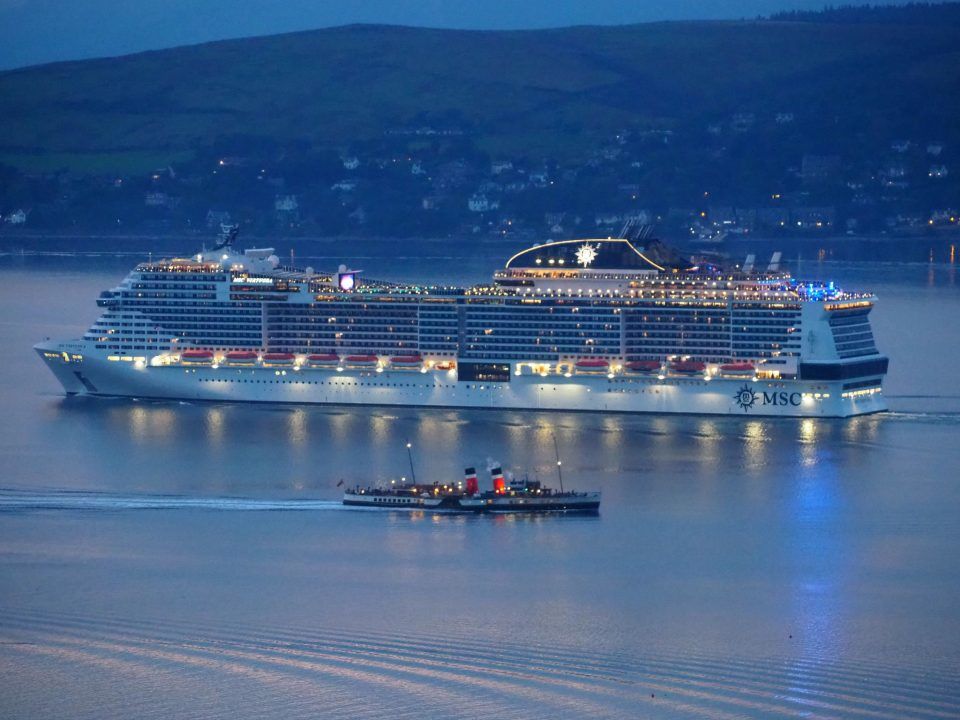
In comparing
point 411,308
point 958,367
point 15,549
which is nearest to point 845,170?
point 958,367

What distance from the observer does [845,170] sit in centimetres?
7650

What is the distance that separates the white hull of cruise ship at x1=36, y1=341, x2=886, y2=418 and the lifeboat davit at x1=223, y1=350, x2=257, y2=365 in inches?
5.1

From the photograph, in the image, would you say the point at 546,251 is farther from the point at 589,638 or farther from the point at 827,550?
the point at 589,638

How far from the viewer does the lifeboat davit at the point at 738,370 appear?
2922 cm

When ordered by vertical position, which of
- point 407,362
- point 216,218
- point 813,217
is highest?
point 216,218

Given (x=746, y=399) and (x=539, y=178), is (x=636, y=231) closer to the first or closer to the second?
(x=746, y=399)

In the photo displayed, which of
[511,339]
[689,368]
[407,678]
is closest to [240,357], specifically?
[511,339]

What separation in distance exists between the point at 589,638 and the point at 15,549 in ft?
21.2

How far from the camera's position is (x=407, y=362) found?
100ft

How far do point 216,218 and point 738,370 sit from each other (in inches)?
1870

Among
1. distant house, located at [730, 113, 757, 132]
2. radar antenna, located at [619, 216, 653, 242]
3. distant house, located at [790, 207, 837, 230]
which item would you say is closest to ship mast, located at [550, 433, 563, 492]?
radar antenna, located at [619, 216, 653, 242]

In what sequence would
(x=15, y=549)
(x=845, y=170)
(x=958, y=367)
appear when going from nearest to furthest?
(x=15, y=549) < (x=958, y=367) < (x=845, y=170)

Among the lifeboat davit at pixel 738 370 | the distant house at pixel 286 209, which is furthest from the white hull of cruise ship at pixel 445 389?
the distant house at pixel 286 209

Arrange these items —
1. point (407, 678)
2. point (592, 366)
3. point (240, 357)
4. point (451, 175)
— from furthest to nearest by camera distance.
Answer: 1. point (451, 175)
2. point (240, 357)
3. point (592, 366)
4. point (407, 678)
